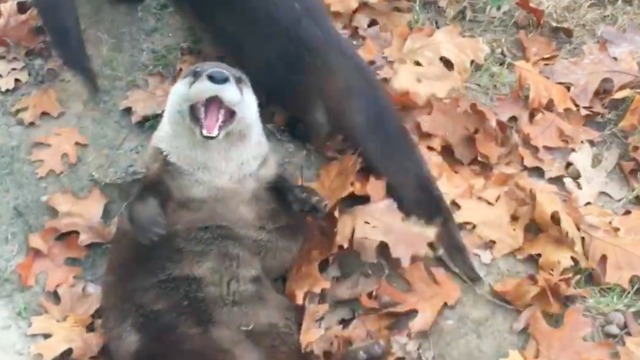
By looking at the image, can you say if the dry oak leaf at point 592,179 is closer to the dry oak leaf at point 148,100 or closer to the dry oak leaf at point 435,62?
the dry oak leaf at point 435,62

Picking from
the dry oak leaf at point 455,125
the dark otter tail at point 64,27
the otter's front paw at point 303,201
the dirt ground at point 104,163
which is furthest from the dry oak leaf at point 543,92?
the dark otter tail at point 64,27

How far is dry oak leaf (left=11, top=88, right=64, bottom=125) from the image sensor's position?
4.54m

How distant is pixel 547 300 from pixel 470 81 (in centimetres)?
133

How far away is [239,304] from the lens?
3.61 m

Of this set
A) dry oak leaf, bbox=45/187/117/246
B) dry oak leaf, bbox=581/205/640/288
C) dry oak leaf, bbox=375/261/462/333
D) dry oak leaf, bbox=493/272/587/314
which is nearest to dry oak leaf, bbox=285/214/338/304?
dry oak leaf, bbox=375/261/462/333

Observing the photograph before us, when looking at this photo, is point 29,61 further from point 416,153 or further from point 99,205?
point 416,153

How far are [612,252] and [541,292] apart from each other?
34cm

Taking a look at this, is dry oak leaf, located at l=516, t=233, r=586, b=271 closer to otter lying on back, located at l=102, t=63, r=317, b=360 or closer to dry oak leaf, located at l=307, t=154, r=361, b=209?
dry oak leaf, located at l=307, t=154, r=361, b=209

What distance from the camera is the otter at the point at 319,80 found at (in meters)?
3.94

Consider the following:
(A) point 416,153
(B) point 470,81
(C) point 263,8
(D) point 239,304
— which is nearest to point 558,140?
(B) point 470,81

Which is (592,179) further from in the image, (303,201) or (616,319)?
(303,201)

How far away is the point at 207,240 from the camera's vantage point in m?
3.72

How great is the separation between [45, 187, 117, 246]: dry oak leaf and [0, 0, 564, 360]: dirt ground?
0.06 meters

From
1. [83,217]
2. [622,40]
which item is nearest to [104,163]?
[83,217]
